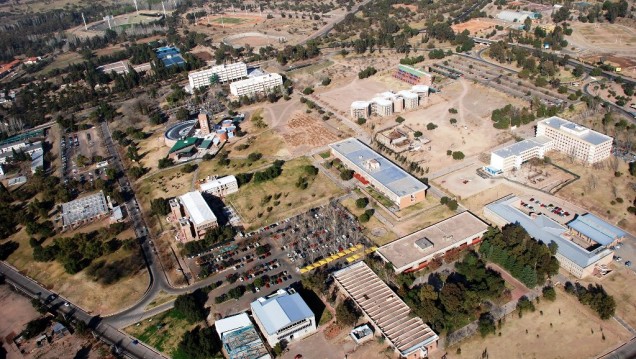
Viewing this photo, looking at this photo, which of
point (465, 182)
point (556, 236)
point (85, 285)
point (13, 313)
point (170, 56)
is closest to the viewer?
point (13, 313)

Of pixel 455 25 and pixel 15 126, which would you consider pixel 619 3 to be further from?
pixel 15 126

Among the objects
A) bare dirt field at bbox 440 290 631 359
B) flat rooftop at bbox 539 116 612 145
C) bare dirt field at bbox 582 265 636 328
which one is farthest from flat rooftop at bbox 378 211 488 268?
flat rooftop at bbox 539 116 612 145

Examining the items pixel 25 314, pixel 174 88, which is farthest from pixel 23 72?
pixel 25 314

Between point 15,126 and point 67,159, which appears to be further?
point 15,126

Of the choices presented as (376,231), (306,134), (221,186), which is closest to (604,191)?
(376,231)

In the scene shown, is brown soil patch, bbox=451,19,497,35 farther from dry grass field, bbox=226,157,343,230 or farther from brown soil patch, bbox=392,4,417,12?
dry grass field, bbox=226,157,343,230

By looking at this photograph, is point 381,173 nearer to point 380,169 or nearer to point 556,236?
point 380,169

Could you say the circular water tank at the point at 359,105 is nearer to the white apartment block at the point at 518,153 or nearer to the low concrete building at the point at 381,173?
the low concrete building at the point at 381,173

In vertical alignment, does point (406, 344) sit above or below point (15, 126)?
below
